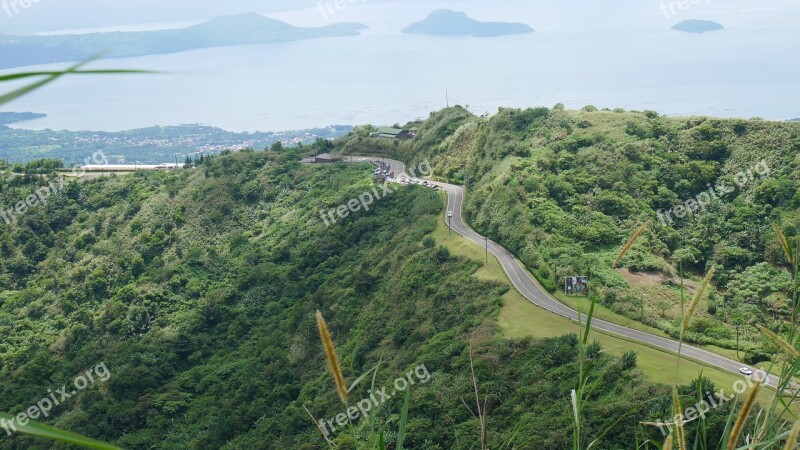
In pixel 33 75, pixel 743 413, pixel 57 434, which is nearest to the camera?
pixel 57 434

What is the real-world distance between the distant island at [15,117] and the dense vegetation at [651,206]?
117 m

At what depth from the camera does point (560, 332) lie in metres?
22.3

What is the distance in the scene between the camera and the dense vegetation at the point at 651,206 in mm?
24922

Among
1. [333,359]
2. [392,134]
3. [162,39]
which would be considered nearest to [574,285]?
[333,359]

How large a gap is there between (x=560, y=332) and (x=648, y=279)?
6.22 m

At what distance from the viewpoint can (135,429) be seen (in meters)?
30.0

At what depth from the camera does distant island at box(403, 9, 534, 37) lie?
6476 inches

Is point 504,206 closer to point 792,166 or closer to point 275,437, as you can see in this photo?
point 792,166

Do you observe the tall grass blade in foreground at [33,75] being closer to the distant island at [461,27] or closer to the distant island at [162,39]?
the distant island at [162,39]

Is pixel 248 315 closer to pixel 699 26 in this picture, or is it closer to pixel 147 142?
pixel 147 142

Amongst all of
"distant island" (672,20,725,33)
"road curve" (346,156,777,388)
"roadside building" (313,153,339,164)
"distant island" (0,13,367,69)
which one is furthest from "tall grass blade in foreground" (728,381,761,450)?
"distant island" (672,20,725,33)

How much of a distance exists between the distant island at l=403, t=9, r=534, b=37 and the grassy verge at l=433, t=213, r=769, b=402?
14169 centimetres

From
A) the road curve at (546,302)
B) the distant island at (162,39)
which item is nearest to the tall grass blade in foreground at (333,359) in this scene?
the road curve at (546,302)

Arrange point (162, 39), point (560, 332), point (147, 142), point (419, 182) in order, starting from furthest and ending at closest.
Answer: point (162, 39) → point (147, 142) → point (419, 182) → point (560, 332)
